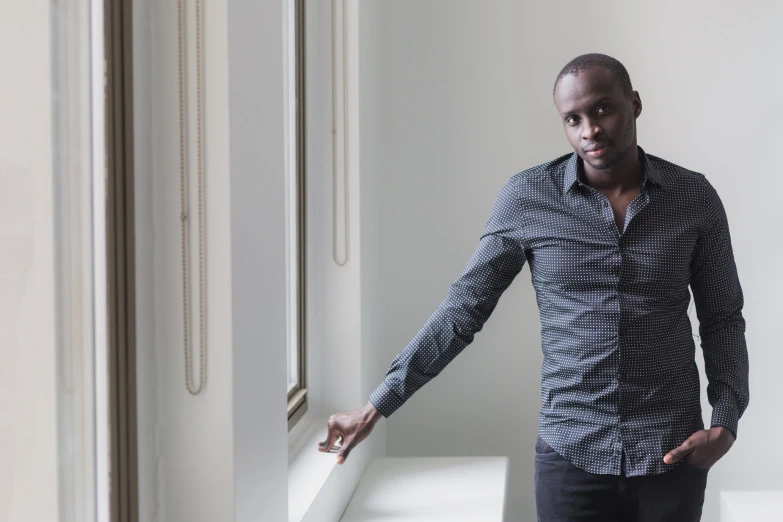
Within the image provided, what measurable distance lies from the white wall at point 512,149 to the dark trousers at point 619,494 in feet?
3.15

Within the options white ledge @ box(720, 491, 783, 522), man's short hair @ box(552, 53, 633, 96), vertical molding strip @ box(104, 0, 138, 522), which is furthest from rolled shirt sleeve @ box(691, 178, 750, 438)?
vertical molding strip @ box(104, 0, 138, 522)

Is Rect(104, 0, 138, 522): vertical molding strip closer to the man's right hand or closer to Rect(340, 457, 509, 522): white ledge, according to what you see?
the man's right hand

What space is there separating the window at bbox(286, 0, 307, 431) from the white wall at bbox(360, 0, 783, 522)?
21cm

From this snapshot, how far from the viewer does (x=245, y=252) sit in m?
1.27

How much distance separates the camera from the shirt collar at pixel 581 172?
1471mm

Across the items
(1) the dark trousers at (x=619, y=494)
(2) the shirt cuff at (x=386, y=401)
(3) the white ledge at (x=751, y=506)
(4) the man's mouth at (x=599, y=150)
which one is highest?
(4) the man's mouth at (x=599, y=150)

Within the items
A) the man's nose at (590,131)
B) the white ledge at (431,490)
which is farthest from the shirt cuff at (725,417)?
the white ledge at (431,490)

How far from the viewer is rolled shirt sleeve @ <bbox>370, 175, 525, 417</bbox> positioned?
1.56 metres

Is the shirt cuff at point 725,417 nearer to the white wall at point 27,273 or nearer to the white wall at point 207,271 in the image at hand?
the white wall at point 207,271

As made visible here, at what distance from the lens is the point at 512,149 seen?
2600mm

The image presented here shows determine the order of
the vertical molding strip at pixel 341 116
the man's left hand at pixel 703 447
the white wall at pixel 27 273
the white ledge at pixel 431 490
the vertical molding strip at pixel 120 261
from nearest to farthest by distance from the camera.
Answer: the white wall at pixel 27 273, the vertical molding strip at pixel 120 261, the man's left hand at pixel 703 447, the white ledge at pixel 431 490, the vertical molding strip at pixel 341 116

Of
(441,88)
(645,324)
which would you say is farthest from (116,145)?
(441,88)

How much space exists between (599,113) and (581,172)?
123mm

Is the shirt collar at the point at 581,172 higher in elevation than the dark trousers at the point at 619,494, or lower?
higher
